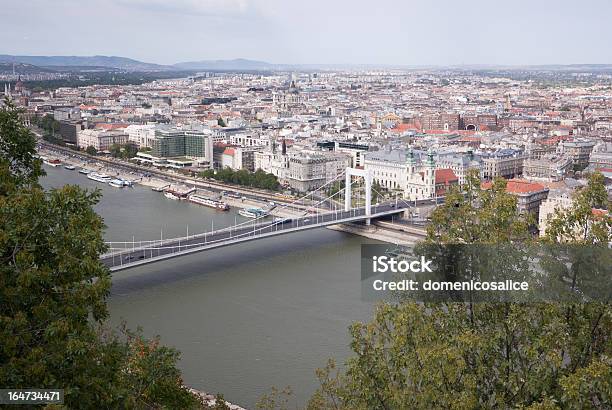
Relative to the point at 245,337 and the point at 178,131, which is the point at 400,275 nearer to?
the point at 245,337

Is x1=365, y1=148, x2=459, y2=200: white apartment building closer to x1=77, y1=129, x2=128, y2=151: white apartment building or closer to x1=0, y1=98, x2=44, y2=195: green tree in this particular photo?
x1=77, y1=129, x2=128, y2=151: white apartment building

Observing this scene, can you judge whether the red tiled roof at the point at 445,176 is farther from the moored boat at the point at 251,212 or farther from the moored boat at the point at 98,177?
the moored boat at the point at 98,177

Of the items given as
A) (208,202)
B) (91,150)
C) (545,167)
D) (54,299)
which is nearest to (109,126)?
(91,150)

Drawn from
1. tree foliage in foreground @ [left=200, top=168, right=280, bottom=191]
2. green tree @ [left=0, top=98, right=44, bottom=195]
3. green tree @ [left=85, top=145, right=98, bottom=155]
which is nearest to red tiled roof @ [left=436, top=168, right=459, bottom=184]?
tree foliage in foreground @ [left=200, top=168, right=280, bottom=191]

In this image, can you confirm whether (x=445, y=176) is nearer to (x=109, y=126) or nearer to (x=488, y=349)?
(x=488, y=349)

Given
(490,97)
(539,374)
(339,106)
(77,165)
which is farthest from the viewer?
(490,97)

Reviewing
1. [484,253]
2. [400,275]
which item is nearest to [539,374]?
[484,253]

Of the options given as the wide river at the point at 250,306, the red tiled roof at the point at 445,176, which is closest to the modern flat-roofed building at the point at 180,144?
the red tiled roof at the point at 445,176
